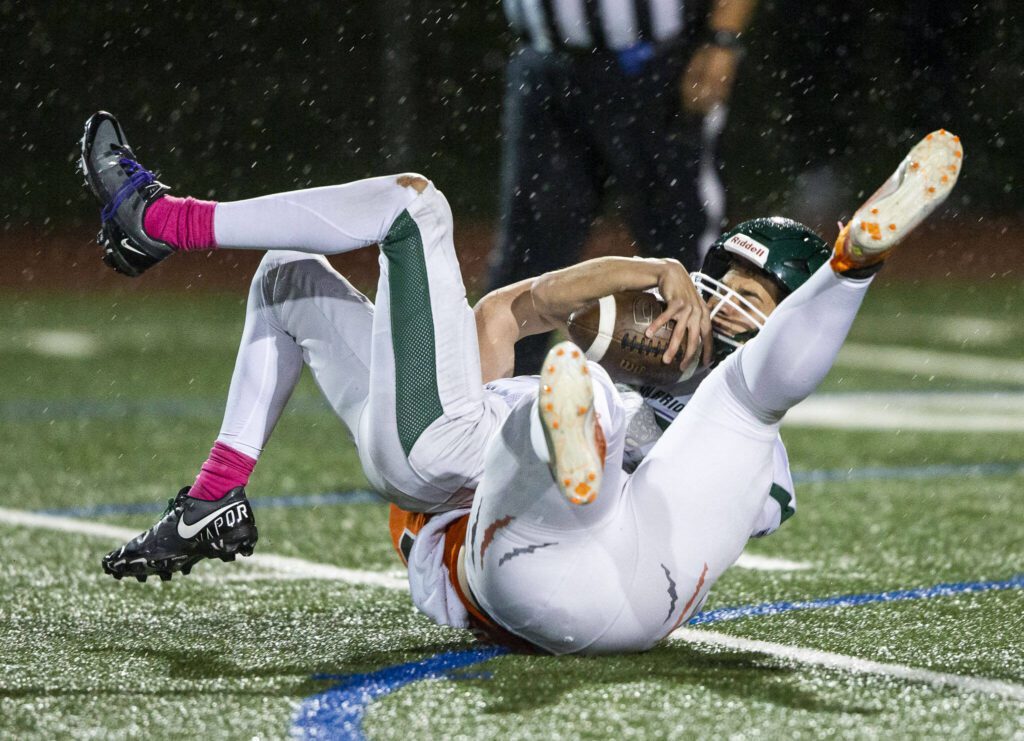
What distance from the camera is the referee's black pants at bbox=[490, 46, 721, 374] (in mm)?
4297

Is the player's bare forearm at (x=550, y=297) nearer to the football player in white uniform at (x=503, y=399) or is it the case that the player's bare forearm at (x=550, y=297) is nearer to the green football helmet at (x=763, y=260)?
the football player in white uniform at (x=503, y=399)

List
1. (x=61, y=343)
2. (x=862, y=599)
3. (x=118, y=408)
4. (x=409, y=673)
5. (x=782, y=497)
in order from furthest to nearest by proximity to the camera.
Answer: (x=61, y=343), (x=118, y=408), (x=862, y=599), (x=782, y=497), (x=409, y=673)

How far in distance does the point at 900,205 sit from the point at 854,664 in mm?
798

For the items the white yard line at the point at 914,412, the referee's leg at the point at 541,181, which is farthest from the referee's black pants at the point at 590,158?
the white yard line at the point at 914,412

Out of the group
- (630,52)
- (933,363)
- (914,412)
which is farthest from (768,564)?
(933,363)

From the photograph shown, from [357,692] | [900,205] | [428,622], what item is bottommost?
[428,622]

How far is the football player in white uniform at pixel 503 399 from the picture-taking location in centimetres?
237

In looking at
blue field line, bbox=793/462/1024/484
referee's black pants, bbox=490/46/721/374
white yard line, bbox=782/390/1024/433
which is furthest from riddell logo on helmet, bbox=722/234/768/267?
white yard line, bbox=782/390/1024/433

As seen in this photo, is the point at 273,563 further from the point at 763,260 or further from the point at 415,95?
the point at 415,95

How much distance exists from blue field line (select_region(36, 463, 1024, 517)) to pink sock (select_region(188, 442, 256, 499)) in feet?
4.36

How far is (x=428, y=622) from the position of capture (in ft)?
9.99

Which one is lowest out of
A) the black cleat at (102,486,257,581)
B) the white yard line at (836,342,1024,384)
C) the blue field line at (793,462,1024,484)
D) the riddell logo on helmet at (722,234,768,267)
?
the white yard line at (836,342,1024,384)

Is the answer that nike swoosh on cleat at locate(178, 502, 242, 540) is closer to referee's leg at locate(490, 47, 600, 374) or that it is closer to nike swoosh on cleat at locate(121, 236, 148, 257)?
nike swoosh on cleat at locate(121, 236, 148, 257)

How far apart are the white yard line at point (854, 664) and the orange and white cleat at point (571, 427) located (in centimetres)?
66
